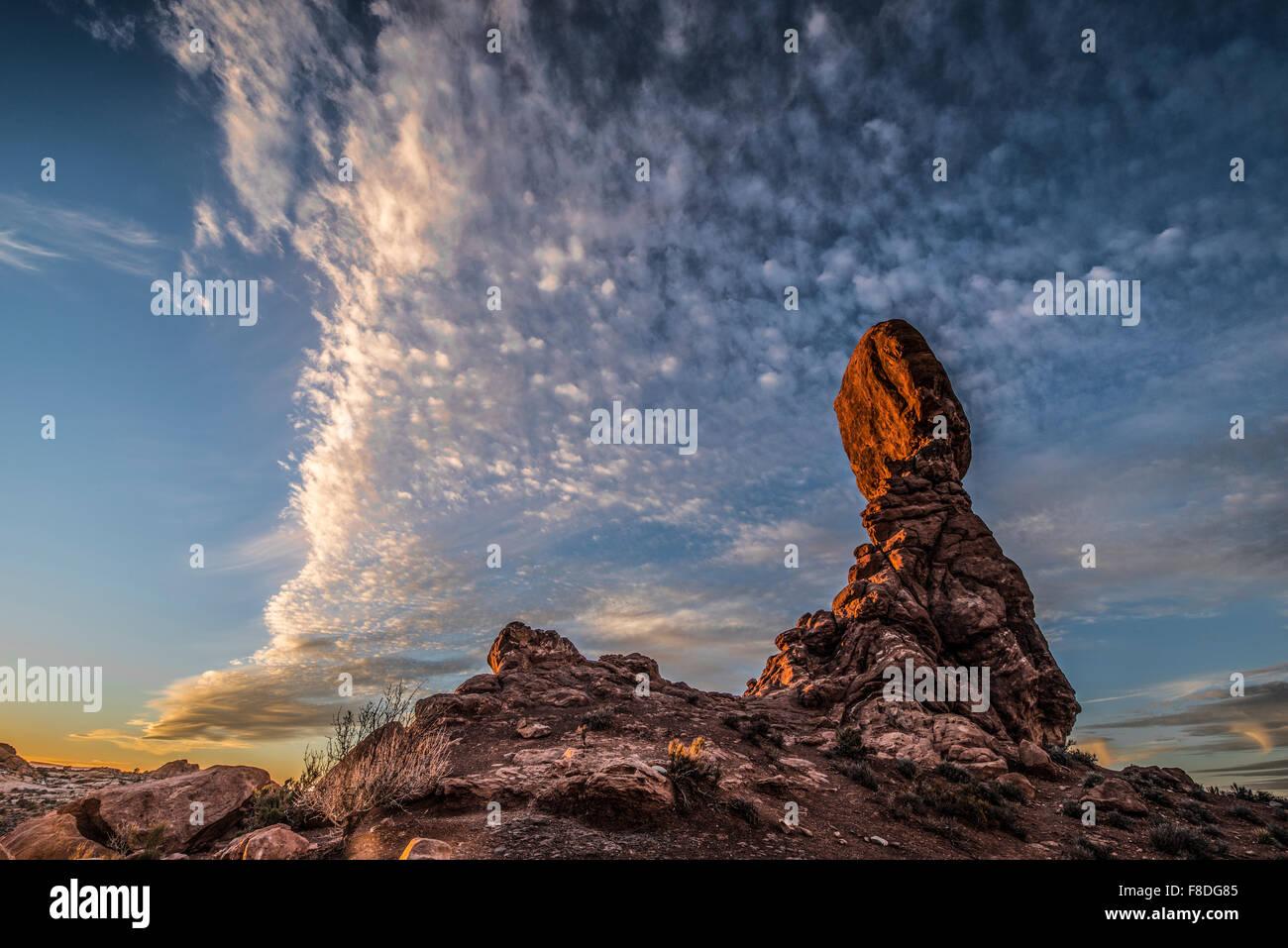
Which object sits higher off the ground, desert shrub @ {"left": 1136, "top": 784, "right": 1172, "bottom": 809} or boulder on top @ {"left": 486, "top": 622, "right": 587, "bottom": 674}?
boulder on top @ {"left": 486, "top": 622, "right": 587, "bottom": 674}


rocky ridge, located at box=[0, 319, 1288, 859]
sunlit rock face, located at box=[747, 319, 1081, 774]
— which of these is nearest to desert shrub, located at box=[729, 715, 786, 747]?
rocky ridge, located at box=[0, 319, 1288, 859]

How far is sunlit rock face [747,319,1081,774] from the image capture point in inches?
811

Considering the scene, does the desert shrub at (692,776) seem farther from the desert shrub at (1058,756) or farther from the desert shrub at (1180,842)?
the desert shrub at (1058,756)

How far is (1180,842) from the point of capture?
12586mm

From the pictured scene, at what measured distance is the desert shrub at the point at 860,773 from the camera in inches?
597

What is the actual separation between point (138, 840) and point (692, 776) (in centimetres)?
913

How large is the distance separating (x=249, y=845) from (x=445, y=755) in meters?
7.42

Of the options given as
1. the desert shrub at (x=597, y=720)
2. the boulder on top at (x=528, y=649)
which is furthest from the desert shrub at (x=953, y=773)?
the boulder on top at (x=528, y=649)

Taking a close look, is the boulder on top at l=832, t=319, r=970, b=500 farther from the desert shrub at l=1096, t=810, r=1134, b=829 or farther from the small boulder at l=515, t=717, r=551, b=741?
the small boulder at l=515, t=717, r=551, b=741

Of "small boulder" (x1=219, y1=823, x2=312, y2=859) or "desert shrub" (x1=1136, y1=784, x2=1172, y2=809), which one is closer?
"small boulder" (x1=219, y1=823, x2=312, y2=859)

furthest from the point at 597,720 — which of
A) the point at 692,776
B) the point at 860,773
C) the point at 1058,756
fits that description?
the point at 1058,756

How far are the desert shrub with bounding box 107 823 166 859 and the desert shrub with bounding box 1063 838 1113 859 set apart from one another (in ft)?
56.7

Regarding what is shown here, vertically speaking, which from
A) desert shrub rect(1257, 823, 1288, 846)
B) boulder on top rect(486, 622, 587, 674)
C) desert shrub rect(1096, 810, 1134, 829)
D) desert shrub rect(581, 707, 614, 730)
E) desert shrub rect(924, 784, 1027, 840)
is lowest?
desert shrub rect(1257, 823, 1288, 846)
